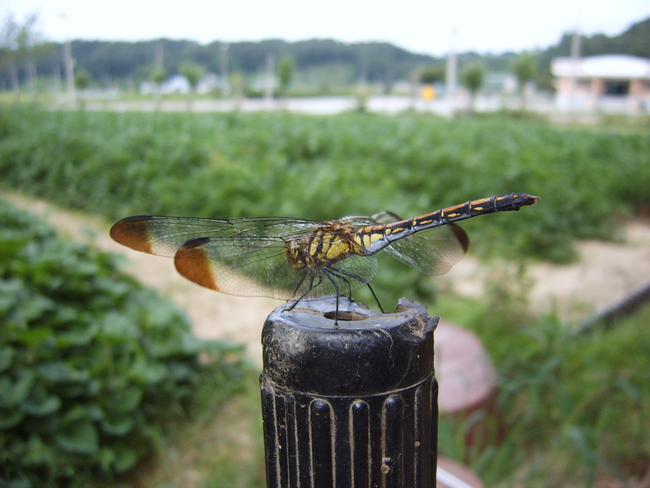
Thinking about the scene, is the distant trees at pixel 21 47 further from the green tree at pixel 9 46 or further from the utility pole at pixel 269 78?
the utility pole at pixel 269 78

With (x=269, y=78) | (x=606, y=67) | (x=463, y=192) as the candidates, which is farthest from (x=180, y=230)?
(x=269, y=78)

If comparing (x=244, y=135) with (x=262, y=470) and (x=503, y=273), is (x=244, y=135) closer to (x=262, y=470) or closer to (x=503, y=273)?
(x=503, y=273)

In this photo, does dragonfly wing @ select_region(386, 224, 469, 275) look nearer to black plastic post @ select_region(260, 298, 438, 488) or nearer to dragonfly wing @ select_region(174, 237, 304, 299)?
dragonfly wing @ select_region(174, 237, 304, 299)

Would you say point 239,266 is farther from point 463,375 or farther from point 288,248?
point 463,375

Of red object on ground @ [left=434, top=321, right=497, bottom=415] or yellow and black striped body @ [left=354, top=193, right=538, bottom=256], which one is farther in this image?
red object on ground @ [left=434, top=321, right=497, bottom=415]

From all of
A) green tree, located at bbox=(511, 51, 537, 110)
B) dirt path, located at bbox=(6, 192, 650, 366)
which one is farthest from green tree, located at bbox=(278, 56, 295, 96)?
dirt path, located at bbox=(6, 192, 650, 366)

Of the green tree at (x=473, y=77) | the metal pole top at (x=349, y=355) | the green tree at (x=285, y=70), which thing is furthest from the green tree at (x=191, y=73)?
the metal pole top at (x=349, y=355)
